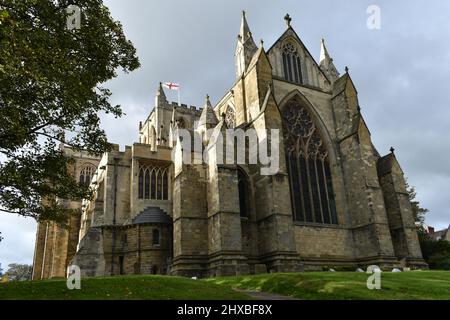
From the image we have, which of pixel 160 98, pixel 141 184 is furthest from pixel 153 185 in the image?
pixel 160 98

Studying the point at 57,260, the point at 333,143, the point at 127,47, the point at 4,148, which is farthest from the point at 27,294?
the point at 57,260

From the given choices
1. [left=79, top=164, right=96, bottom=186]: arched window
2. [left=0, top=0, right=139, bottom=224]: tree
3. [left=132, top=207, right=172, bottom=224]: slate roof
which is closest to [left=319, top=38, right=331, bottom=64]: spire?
[left=132, top=207, right=172, bottom=224]: slate roof

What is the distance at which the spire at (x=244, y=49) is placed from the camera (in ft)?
100.0

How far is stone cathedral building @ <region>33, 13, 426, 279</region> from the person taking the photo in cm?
2280

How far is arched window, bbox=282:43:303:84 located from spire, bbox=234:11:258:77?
273 cm

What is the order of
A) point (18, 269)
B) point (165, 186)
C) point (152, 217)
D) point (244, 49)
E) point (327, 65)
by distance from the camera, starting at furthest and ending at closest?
point (18, 269)
point (327, 65)
point (244, 49)
point (165, 186)
point (152, 217)

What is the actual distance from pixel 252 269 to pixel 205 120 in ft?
43.2

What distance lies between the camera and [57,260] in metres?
35.5

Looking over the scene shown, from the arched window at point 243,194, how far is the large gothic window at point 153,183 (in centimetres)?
686

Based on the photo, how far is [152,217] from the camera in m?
26.9

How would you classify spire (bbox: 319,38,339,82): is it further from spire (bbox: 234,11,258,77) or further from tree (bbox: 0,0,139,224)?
tree (bbox: 0,0,139,224)

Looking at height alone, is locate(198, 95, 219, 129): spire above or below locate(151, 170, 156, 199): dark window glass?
above

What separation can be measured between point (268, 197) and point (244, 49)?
1359 centimetres

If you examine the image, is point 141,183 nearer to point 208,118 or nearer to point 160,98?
point 208,118
